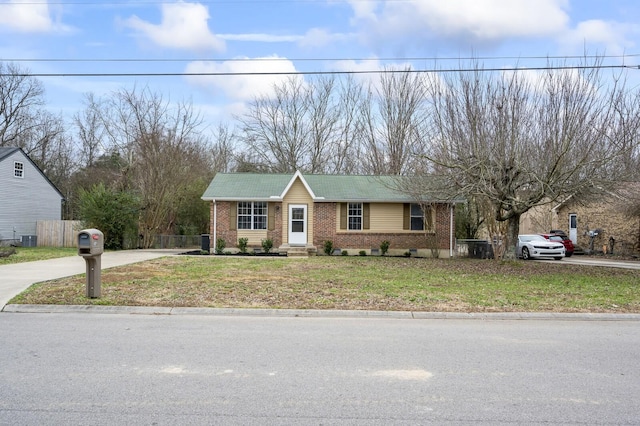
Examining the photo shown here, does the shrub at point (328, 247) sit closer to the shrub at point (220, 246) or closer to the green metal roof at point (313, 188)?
the green metal roof at point (313, 188)

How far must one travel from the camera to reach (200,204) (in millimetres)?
33000

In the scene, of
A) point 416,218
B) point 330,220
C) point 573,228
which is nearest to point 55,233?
point 330,220

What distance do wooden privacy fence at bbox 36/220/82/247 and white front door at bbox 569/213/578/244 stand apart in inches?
1316

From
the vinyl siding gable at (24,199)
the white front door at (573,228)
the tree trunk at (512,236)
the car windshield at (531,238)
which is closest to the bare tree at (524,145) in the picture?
the tree trunk at (512,236)

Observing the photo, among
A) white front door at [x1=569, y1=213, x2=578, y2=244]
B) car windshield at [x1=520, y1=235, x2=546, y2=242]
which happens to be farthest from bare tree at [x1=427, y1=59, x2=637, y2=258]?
white front door at [x1=569, y1=213, x2=578, y2=244]

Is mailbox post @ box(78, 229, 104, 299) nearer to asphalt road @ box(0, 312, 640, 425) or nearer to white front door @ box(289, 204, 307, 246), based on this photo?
asphalt road @ box(0, 312, 640, 425)

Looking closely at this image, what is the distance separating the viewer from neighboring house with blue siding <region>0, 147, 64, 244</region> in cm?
3195

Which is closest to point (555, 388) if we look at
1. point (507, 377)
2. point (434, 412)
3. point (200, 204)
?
point (507, 377)

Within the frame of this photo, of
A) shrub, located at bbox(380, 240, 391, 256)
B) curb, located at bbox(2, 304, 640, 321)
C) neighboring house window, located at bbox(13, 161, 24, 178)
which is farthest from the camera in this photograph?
neighboring house window, located at bbox(13, 161, 24, 178)

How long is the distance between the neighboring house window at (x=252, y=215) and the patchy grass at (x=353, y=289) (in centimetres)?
890

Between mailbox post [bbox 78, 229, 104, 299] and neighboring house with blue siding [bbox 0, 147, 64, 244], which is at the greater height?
neighboring house with blue siding [bbox 0, 147, 64, 244]

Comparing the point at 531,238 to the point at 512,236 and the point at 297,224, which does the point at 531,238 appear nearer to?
the point at 512,236

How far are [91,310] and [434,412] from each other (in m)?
7.18

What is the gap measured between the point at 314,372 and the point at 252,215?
20462 mm
